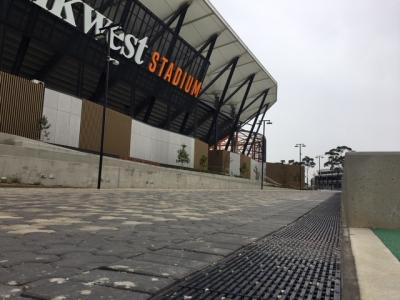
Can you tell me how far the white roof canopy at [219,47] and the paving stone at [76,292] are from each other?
136 feet

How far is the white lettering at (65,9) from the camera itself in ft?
92.9

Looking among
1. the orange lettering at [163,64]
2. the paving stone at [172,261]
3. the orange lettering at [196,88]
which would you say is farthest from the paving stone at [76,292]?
the orange lettering at [196,88]

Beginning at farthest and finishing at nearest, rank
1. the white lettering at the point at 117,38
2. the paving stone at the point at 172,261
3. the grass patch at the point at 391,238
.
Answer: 1. the white lettering at the point at 117,38
2. the grass patch at the point at 391,238
3. the paving stone at the point at 172,261

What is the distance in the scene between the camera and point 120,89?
42.2 metres

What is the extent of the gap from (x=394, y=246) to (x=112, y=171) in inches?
808

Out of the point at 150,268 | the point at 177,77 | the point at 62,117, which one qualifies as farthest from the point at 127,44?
the point at 150,268

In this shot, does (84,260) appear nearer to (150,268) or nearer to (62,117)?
A: (150,268)

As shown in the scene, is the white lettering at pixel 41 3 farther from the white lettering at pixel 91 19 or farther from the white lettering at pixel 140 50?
the white lettering at pixel 140 50

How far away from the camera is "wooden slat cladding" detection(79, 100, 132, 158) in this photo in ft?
93.7

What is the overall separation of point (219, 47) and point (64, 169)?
37.7 meters

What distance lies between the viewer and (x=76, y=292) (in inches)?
108

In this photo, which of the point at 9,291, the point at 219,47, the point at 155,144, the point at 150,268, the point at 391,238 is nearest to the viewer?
the point at 9,291

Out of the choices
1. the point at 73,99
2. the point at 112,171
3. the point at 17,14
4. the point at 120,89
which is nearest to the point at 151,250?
the point at 112,171

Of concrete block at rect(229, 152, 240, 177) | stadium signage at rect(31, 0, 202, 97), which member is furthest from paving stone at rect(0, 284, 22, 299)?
concrete block at rect(229, 152, 240, 177)
